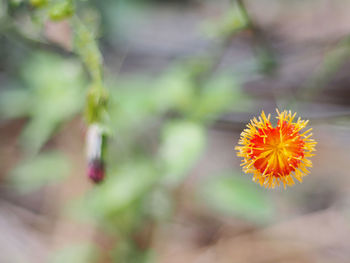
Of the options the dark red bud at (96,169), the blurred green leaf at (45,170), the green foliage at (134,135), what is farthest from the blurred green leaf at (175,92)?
the blurred green leaf at (45,170)

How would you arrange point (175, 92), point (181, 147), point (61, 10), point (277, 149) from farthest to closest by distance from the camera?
point (175, 92), point (181, 147), point (61, 10), point (277, 149)

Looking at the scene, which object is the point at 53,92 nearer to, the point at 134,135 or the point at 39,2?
the point at 134,135

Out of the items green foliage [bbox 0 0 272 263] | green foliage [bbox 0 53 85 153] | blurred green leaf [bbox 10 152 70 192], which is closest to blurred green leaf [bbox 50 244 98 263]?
green foliage [bbox 0 0 272 263]

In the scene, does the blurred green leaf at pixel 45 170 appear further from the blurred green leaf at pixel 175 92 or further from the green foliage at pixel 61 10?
the green foliage at pixel 61 10

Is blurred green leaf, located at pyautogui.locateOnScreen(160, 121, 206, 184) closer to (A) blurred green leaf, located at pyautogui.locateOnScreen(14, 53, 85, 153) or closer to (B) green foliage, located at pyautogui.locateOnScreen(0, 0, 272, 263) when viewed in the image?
(B) green foliage, located at pyautogui.locateOnScreen(0, 0, 272, 263)

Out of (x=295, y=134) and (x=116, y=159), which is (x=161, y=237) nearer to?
(x=116, y=159)

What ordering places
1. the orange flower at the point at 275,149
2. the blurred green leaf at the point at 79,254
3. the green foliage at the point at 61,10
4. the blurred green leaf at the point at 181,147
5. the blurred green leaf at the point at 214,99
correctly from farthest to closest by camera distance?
the blurred green leaf at the point at 79,254, the blurred green leaf at the point at 214,99, the blurred green leaf at the point at 181,147, the green foliage at the point at 61,10, the orange flower at the point at 275,149

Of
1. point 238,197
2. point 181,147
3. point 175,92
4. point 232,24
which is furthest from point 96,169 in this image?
point 232,24
